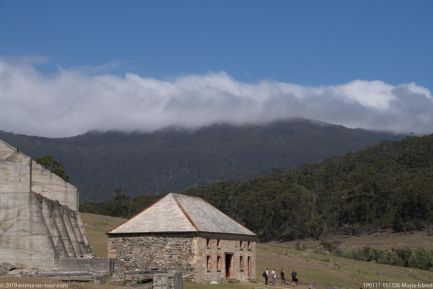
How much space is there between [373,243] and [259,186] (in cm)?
3568

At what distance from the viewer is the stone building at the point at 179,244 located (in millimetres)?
45188

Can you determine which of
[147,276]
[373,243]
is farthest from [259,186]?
[147,276]

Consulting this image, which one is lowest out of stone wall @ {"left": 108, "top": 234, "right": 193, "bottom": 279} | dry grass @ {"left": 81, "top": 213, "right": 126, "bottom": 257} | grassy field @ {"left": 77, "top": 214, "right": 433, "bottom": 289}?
grassy field @ {"left": 77, "top": 214, "right": 433, "bottom": 289}

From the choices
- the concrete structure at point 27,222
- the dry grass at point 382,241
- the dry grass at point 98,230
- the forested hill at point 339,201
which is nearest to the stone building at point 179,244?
the concrete structure at point 27,222

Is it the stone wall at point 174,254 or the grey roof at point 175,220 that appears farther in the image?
the grey roof at point 175,220

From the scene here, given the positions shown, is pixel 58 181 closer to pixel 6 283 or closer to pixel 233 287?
pixel 233 287

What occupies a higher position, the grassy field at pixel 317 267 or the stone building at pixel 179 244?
the stone building at pixel 179 244

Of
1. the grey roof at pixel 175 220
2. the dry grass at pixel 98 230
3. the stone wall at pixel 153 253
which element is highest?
the grey roof at pixel 175 220

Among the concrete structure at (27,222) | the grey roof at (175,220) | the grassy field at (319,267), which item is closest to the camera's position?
the concrete structure at (27,222)

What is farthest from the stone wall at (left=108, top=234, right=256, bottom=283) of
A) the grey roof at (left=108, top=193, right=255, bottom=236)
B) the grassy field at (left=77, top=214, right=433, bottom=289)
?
the grassy field at (left=77, top=214, right=433, bottom=289)

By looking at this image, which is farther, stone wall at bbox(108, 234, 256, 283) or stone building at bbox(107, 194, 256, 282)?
stone building at bbox(107, 194, 256, 282)

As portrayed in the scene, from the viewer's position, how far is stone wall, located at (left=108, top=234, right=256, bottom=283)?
45.0 meters

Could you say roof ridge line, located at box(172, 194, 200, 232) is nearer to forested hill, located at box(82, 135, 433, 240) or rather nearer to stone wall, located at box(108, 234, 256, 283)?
stone wall, located at box(108, 234, 256, 283)

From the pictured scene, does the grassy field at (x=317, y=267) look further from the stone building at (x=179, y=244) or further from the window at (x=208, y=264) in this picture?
the stone building at (x=179, y=244)
